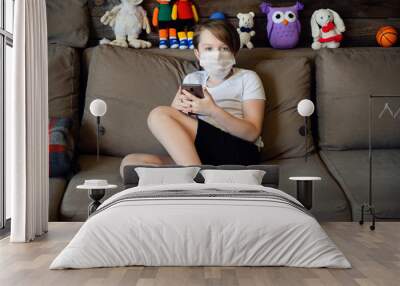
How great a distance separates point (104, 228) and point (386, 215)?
179cm

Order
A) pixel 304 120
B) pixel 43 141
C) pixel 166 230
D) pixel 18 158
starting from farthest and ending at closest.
→ pixel 304 120 < pixel 43 141 < pixel 18 158 < pixel 166 230

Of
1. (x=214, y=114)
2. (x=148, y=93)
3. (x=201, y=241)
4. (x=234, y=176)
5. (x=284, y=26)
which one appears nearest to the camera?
(x=201, y=241)

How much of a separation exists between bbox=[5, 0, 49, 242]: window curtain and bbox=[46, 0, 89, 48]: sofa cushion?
1.14 m

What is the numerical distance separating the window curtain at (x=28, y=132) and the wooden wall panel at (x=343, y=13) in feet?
4.85

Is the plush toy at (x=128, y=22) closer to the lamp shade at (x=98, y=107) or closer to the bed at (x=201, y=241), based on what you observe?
the lamp shade at (x=98, y=107)

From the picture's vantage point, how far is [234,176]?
346 centimetres

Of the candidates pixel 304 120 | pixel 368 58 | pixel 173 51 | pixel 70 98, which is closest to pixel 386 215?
pixel 304 120

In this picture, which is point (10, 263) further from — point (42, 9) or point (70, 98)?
point (70, 98)

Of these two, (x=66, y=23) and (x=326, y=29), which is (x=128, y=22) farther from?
(x=326, y=29)

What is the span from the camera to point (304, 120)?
13.6 ft

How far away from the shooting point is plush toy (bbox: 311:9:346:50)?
4.51 metres

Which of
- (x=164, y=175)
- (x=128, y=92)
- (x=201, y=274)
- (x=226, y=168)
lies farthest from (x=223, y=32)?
(x=201, y=274)

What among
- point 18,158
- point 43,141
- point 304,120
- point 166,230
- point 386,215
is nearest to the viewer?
point 166,230

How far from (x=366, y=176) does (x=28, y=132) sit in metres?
1.90
